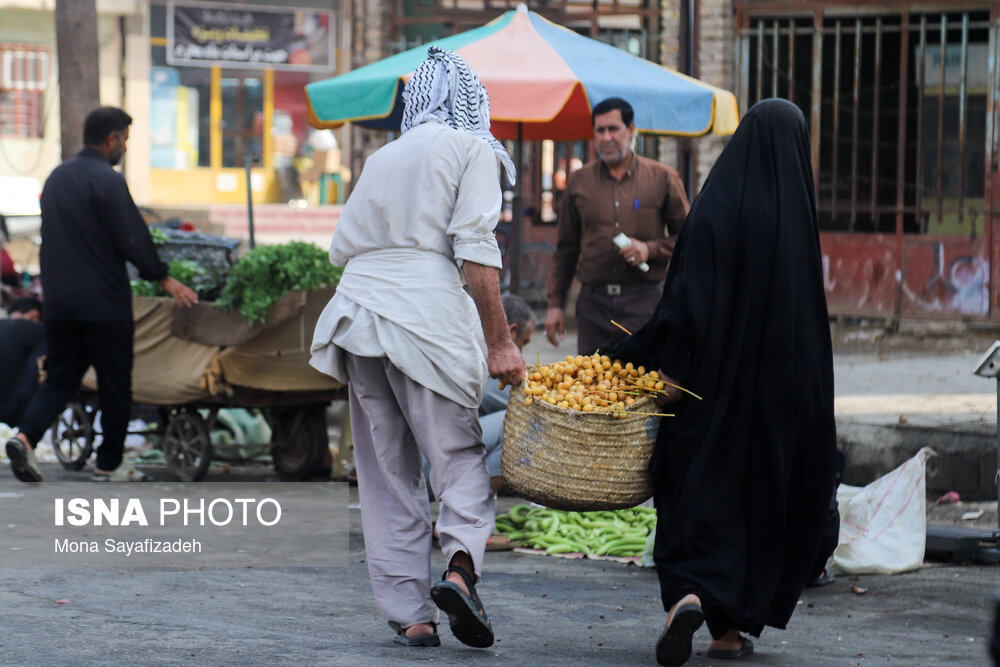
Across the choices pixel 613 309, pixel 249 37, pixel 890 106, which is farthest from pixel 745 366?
pixel 249 37

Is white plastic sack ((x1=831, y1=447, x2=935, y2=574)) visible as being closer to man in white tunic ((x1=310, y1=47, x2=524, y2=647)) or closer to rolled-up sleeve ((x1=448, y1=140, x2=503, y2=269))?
man in white tunic ((x1=310, y1=47, x2=524, y2=647))

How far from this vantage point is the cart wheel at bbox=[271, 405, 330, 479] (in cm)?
798

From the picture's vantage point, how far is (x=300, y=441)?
8.05 m

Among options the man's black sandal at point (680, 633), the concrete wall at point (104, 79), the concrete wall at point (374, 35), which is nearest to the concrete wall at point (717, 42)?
the concrete wall at point (374, 35)

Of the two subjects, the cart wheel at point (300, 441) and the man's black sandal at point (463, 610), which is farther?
the cart wheel at point (300, 441)

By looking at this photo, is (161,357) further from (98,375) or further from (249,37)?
(249,37)

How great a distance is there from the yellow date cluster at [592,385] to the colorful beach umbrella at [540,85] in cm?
311

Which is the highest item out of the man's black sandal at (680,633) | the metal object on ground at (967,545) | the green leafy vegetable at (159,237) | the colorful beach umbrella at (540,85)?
the colorful beach umbrella at (540,85)

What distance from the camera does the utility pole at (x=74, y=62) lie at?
10133mm

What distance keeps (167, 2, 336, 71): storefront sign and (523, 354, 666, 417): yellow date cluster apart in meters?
20.3

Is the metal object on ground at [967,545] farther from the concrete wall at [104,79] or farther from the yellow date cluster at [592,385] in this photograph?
the concrete wall at [104,79]

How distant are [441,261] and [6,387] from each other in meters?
4.88

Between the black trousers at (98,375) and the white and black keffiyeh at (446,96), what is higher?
the white and black keffiyeh at (446,96)

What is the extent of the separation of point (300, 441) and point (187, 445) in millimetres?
644
